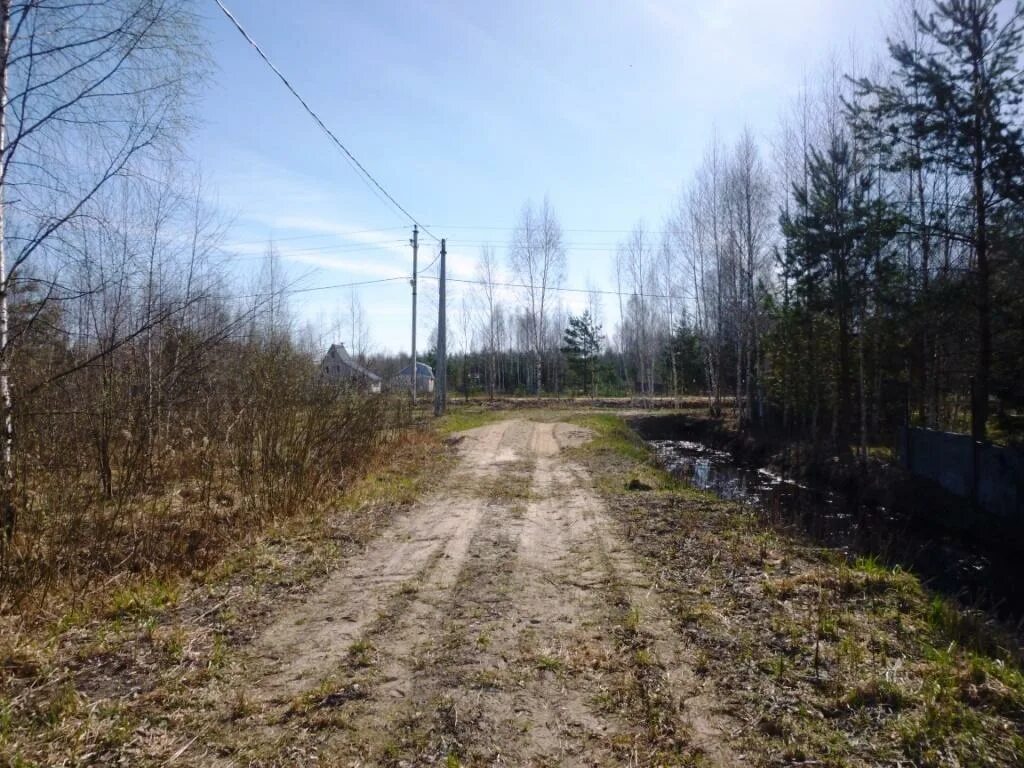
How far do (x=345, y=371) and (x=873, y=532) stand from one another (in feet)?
30.1

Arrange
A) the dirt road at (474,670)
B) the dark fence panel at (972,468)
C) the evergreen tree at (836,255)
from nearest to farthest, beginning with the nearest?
the dirt road at (474,670) → the dark fence panel at (972,468) → the evergreen tree at (836,255)

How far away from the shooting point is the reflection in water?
8461 millimetres

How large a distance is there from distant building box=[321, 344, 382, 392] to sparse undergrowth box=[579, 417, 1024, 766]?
18.7 ft

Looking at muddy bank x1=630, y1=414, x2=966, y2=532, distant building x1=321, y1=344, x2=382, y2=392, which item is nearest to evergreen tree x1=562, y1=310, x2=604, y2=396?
muddy bank x1=630, y1=414, x2=966, y2=532

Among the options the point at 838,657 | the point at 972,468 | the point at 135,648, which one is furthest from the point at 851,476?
the point at 135,648

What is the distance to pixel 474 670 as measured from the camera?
4.08 m

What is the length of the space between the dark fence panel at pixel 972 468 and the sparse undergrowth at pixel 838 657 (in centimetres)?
804

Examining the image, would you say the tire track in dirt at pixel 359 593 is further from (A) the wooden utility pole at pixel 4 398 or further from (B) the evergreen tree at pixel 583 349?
(B) the evergreen tree at pixel 583 349

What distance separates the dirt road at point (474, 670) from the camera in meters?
3.26

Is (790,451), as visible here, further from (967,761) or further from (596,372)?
(596,372)

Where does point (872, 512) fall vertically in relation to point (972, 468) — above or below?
below

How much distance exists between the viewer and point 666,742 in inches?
130

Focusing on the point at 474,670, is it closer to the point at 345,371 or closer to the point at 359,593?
the point at 359,593

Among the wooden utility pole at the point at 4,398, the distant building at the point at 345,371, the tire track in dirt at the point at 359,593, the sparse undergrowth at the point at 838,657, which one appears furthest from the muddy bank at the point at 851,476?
the wooden utility pole at the point at 4,398
